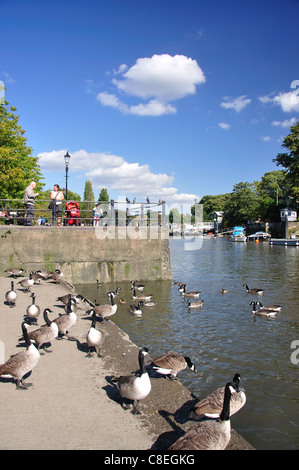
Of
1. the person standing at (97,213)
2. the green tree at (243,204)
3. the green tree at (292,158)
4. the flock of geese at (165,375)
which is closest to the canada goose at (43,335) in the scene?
the flock of geese at (165,375)

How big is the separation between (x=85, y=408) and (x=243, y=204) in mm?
126633

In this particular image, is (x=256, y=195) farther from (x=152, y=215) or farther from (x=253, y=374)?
(x=253, y=374)

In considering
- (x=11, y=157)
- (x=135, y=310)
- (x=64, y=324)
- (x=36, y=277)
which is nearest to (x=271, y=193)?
(x=11, y=157)

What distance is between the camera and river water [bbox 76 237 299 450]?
683cm

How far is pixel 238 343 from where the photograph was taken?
1115 cm

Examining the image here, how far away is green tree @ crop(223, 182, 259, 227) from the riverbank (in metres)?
118

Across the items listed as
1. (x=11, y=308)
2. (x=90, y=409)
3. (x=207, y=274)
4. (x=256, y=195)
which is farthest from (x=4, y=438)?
(x=256, y=195)

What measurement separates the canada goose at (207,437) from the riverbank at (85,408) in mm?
368

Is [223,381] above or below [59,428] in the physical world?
below

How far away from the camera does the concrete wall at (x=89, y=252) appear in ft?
60.0

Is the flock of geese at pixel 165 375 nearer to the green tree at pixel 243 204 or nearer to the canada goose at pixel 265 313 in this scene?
the canada goose at pixel 265 313

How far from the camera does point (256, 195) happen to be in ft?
413

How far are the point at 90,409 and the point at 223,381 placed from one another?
13.1 ft

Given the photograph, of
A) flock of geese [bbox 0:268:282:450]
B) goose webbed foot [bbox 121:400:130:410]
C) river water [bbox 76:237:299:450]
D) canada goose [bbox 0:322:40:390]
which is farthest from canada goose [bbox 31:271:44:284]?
goose webbed foot [bbox 121:400:130:410]
